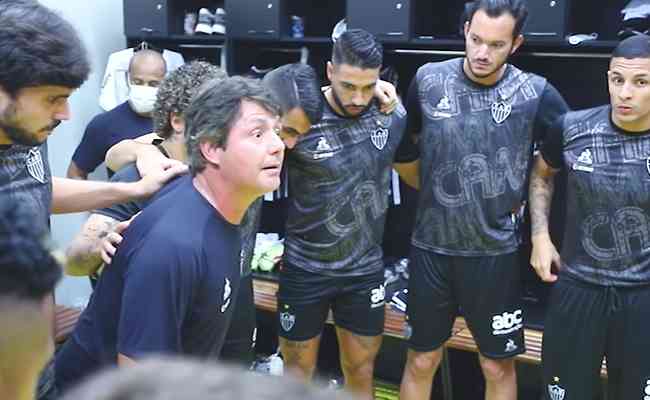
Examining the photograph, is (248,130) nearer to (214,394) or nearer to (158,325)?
(158,325)

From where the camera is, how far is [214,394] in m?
0.50

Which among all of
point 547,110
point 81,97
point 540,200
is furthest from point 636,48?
point 81,97

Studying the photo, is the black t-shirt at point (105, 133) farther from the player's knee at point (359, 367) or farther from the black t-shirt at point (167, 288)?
the black t-shirt at point (167, 288)

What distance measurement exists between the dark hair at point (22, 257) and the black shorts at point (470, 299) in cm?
229

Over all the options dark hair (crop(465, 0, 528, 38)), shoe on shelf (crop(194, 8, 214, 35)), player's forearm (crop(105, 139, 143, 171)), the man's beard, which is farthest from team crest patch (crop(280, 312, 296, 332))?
shoe on shelf (crop(194, 8, 214, 35))

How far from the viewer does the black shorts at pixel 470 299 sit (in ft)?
9.73

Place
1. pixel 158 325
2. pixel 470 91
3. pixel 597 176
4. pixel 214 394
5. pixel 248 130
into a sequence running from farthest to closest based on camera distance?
pixel 470 91, pixel 597 176, pixel 248 130, pixel 158 325, pixel 214 394

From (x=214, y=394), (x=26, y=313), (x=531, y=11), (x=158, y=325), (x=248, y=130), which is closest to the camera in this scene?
(x=214, y=394)

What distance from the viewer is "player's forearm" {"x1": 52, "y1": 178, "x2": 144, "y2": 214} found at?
6.54ft

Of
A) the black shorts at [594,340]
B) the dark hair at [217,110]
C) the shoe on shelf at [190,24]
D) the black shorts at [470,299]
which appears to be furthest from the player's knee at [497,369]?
the shoe on shelf at [190,24]

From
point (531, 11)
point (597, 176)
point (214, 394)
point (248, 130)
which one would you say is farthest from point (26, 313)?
point (531, 11)

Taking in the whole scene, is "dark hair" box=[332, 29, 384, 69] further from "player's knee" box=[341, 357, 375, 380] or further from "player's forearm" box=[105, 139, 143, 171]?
"player's knee" box=[341, 357, 375, 380]

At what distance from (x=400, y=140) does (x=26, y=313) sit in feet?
8.01

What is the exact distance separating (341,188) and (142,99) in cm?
149
